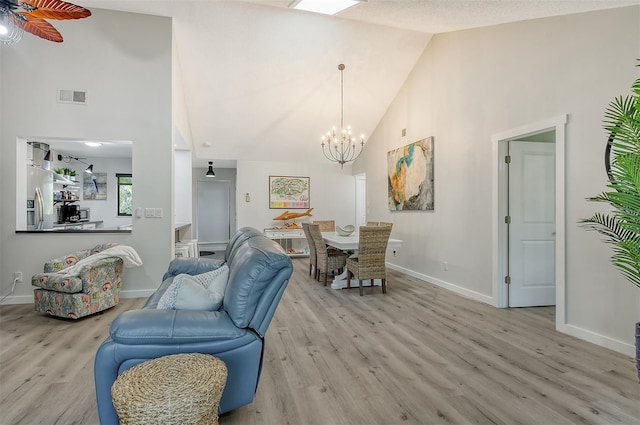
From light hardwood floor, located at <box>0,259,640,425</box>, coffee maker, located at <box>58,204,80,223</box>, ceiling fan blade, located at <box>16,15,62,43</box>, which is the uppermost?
ceiling fan blade, located at <box>16,15,62,43</box>

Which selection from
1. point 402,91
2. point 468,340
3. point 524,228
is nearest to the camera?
point 468,340

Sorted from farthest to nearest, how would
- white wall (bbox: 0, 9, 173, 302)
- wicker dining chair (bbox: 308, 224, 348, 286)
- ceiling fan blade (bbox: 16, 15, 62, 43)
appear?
1. wicker dining chair (bbox: 308, 224, 348, 286)
2. white wall (bbox: 0, 9, 173, 302)
3. ceiling fan blade (bbox: 16, 15, 62, 43)

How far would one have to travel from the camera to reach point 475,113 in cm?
425

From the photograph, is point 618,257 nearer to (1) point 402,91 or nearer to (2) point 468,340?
(2) point 468,340

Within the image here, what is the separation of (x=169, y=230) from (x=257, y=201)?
3575mm

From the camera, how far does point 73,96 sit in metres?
4.11

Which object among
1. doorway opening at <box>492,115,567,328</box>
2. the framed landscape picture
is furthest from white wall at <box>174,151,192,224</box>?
doorway opening at <box>492,115,567,328</box>

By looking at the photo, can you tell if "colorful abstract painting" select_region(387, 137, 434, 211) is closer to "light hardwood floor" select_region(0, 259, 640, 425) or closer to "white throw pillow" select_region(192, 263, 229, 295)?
"light hardwood floor" select_region(0, 259, 640, 425)

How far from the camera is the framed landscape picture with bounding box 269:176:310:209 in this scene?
7.93 meters

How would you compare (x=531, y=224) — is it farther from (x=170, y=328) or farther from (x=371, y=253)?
(x=170, y=328)

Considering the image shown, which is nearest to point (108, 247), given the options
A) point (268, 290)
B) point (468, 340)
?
point (268, 290)

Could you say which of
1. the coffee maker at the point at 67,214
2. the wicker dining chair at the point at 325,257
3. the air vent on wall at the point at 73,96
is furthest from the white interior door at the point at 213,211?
the air vent on wall at the point at 73,96

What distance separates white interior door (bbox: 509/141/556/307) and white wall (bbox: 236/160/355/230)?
4627 millimetres

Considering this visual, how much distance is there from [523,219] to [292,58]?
398 centimetres
